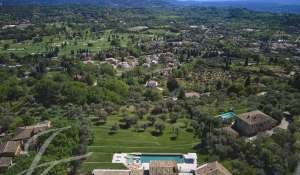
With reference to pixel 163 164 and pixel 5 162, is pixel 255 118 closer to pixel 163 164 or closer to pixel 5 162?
pixel 163 164

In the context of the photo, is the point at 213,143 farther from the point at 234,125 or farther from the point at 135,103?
the point at 135,103

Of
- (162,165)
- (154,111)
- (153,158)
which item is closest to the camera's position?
(162,165)

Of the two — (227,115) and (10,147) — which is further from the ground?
(10,147)

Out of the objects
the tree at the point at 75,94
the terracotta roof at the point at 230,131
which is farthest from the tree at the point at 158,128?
the tree at the point at 75,94

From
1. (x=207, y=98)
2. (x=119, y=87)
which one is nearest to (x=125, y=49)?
(x=119, y=87)

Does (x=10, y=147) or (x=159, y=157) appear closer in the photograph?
(x=10, y=147)

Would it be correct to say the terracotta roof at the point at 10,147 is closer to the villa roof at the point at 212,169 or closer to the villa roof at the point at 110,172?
the villa roof at the point at 110,172

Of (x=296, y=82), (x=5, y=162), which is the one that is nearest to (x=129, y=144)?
(x=5, y=162)
